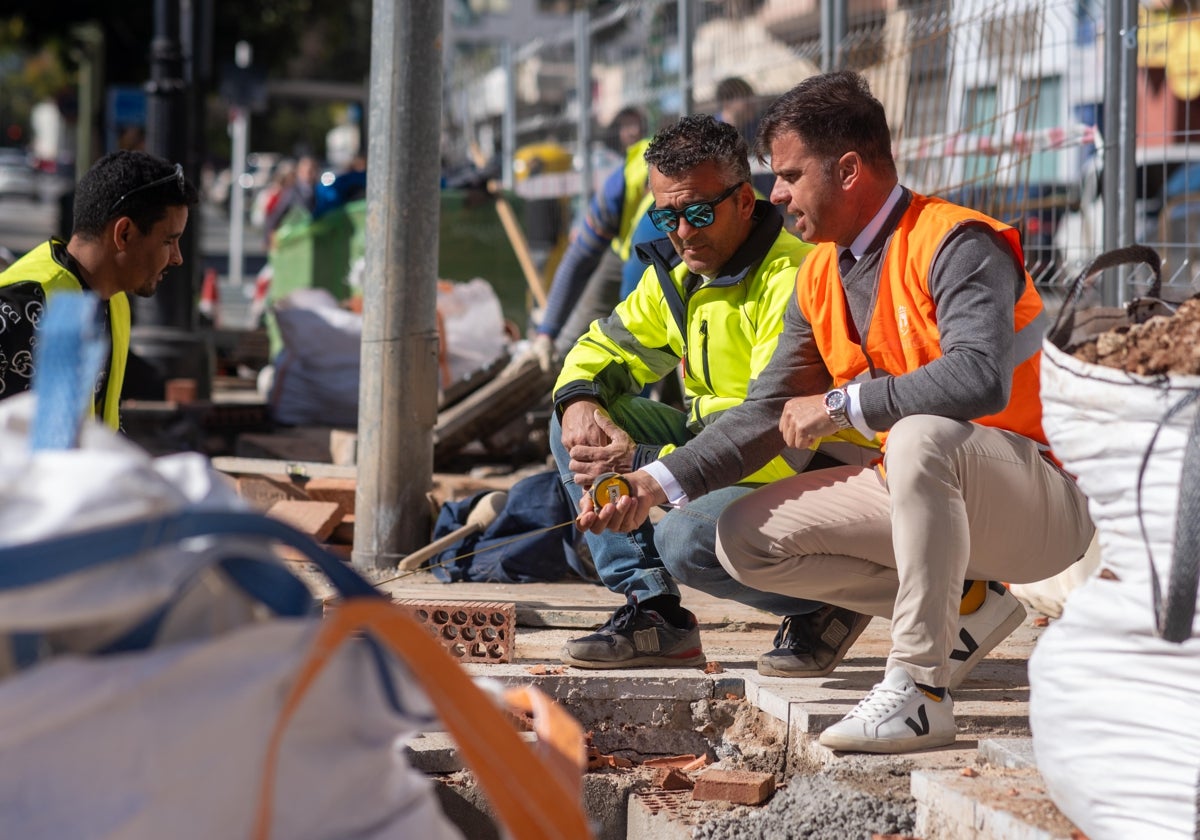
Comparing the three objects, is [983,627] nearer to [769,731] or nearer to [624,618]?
[769,731]

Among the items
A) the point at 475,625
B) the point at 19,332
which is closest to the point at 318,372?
the point at 19,332

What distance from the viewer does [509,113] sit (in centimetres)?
1356

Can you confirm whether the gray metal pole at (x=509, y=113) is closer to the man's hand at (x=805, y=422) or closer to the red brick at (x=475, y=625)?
the red brick at (x=475, y=625)

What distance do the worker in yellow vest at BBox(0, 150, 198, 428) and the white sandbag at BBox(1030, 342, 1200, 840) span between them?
2823 mm

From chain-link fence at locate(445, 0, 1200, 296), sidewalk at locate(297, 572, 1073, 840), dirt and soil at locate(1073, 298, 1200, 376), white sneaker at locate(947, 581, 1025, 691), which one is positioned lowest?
sidewalk at locate(297, 572, 1073, 840)

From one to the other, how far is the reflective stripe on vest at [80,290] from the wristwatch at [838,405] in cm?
202

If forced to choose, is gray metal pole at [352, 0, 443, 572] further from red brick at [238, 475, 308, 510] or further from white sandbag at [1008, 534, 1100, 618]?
white sandbag at [1008, 534, 1100, 618]

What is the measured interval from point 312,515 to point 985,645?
2.85 metres

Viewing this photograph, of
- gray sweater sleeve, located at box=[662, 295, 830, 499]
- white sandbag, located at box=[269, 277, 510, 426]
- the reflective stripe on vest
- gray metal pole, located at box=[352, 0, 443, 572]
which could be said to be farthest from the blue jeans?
white sandbag, located at box=[269, 277, 510, 426]

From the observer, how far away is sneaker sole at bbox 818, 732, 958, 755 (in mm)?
3176

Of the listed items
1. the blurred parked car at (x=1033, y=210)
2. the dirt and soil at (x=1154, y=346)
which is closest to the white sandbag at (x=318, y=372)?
the blurred parked car at (x=1033, y=210)

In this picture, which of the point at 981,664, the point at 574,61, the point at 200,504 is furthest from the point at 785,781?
the point at 574,61

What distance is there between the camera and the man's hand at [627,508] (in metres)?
3.56

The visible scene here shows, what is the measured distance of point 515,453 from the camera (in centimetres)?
724
